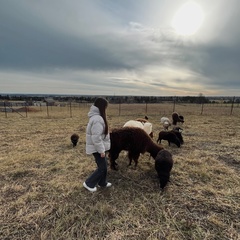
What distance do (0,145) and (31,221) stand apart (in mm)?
5898

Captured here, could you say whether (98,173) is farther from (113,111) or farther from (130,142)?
(113,111)

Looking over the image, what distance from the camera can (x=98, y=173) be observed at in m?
3.78

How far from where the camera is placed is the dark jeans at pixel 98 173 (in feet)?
12.0

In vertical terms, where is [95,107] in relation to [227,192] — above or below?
above

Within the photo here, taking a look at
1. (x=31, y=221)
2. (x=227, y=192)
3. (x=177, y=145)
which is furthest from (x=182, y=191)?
(x=177, y=145)

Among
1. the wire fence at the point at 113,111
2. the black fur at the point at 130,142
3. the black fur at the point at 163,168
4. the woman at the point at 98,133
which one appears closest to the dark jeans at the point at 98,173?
the woman at the point at 98,133

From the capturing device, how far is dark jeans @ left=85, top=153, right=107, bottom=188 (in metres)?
3.65

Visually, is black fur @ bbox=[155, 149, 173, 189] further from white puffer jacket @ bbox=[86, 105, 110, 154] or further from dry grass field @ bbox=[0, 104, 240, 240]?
white puffer jacket @ bbox=[86, 105, 110, 154]

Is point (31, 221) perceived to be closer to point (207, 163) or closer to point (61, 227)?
point (61, 227)

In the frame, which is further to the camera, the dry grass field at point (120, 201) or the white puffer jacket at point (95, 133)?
the white puffer jacket at point (95, 133)

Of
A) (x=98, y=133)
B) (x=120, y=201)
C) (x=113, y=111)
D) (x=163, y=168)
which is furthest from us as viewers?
(x=113, y=111)

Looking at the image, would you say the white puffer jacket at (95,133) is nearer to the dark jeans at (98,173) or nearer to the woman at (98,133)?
the woman at (98,133)

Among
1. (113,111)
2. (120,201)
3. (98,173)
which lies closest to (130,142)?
(98,173)

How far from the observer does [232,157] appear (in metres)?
6.29
